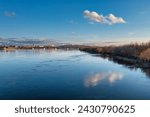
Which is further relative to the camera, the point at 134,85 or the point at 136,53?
the point at 136,53

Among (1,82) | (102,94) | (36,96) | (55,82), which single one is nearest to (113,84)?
(102,94)

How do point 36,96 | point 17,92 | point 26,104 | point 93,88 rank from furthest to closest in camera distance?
point 93,88 → point 17,92 → point 36,96 → point 26,104

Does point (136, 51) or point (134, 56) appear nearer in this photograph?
point (134, 56)

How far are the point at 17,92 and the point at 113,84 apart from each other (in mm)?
4237

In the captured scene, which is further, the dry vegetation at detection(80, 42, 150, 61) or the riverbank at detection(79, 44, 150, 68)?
the dry vegetation at detection(80, 42, 150, 61)

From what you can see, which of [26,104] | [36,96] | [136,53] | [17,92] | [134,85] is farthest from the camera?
[136,53]

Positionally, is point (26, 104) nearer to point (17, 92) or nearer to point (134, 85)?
point (17, 92)

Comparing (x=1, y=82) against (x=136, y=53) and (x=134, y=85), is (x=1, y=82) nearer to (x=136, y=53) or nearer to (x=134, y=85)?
(x=134, y=85)

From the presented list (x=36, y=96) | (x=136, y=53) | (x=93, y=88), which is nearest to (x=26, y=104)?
(x=36, y=96)

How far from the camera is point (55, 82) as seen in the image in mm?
10531

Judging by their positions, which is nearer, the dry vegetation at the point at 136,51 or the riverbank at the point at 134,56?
the riverbank at the point at 134,56

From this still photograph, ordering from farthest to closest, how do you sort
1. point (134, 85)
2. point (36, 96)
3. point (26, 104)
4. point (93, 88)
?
point (134, 85)
point (93, 88)
point (36, 96)
point (26, 104)

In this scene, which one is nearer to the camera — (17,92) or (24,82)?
(17,92)

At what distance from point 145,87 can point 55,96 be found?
12.8ft
